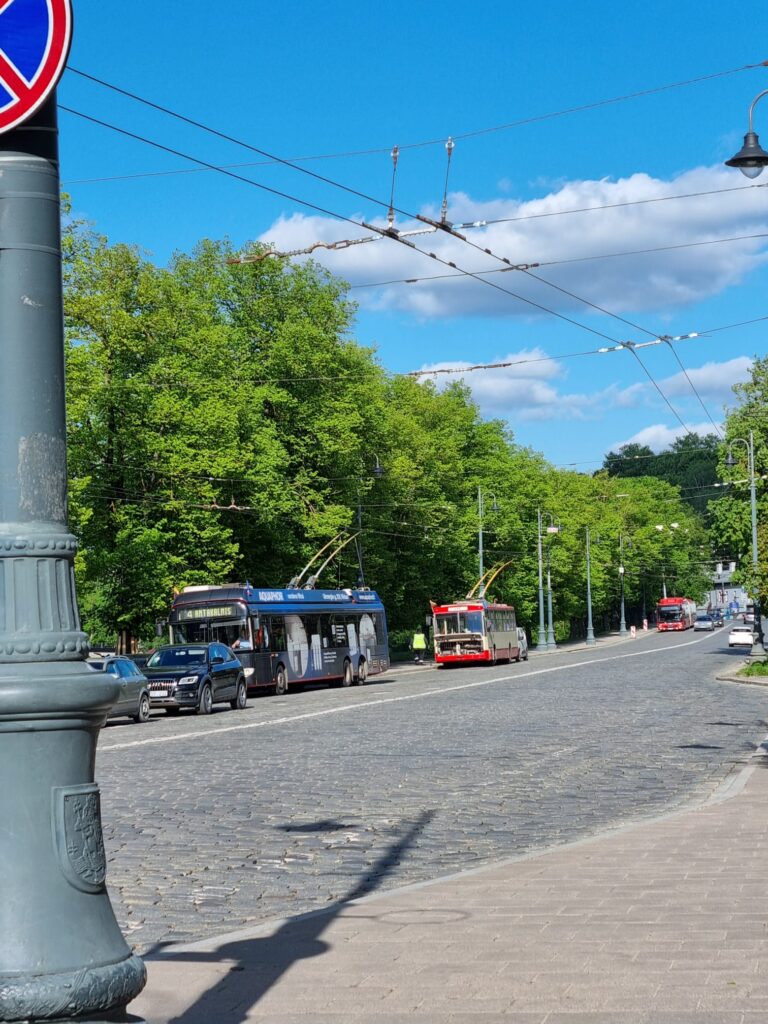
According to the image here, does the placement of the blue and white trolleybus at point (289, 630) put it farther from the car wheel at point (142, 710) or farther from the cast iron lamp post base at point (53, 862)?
the cast iron lamp post base at point (53, 862)

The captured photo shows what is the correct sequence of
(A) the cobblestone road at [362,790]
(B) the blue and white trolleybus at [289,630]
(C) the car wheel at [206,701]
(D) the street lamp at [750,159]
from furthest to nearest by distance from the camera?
(B) the blue and white trolleybus at [289,630] → (C) the car wheel at [206,701] → (D) the street lamp at [750,159] → (A) the cobblestone road at [362,790]

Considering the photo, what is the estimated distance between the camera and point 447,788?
51.2ft

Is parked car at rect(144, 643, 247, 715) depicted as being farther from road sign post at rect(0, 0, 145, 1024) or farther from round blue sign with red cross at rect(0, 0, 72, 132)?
round blue sign with red cross at rect(0, 0, 72, 132)

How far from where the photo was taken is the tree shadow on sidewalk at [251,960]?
5777 mm

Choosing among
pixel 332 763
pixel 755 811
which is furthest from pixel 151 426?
pixel 755 811

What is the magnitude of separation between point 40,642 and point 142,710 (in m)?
28.3

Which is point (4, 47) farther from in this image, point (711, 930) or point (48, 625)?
point (711, 930)

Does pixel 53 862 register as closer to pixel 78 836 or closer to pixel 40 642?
pixel 78 836

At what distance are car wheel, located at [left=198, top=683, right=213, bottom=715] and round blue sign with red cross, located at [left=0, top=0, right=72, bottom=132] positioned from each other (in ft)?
101

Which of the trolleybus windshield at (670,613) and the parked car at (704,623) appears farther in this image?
the parked car at (704,623)

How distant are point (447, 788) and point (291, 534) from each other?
39.6m

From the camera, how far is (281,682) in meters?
45.2

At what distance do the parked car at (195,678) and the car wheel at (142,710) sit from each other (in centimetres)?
190

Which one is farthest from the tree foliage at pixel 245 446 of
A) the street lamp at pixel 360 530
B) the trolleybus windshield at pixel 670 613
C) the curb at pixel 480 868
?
the trolleybus windshield at pixel 670 613
